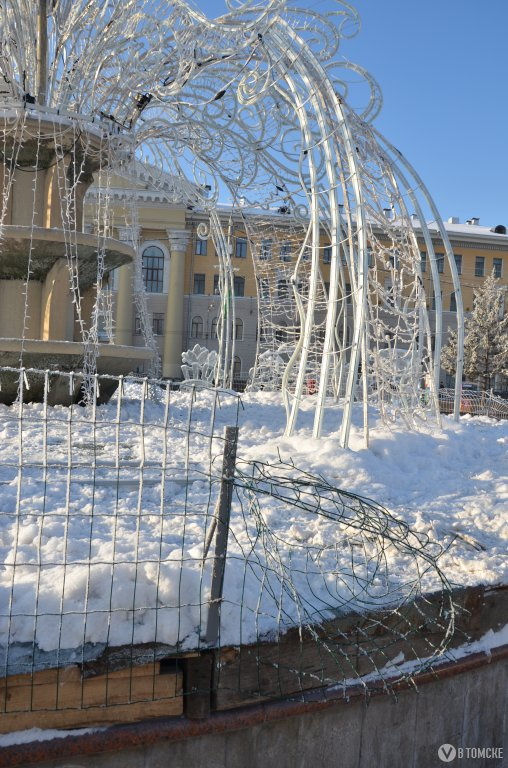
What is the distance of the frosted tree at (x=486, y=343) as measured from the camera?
40.4 m

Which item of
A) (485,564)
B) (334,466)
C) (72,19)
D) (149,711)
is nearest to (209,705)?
(149,711)

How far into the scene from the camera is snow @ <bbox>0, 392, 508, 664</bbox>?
12.3 feet

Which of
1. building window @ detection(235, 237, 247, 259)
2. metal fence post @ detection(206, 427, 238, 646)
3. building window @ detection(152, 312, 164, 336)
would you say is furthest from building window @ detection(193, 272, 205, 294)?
metal fence post @ detection(206, 427, 238, 646)

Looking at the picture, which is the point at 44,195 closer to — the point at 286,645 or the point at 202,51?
the point at 202,51

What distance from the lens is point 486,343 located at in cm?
4050

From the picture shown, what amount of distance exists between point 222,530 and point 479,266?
159ft

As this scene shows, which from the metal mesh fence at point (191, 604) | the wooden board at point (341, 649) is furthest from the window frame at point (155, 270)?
the wooden board at point (341, 649)

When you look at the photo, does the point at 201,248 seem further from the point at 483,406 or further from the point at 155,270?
the point at 483,406

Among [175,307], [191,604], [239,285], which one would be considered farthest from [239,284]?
[191,604]

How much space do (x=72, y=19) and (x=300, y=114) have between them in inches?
151

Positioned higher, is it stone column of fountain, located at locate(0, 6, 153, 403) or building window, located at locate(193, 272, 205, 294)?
building window, located at locate(193, 272, 205, 294)

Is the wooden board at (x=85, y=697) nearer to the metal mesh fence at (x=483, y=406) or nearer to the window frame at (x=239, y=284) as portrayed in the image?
the metal mesh fence at (x=483, y=406)

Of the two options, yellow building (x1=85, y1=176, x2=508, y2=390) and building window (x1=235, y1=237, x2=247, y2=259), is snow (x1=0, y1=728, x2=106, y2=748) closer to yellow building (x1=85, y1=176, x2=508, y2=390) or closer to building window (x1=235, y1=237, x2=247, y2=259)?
yellow building (x1=85, y1=176, x2=508, y2=390)

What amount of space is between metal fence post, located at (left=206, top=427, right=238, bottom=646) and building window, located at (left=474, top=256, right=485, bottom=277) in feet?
158
